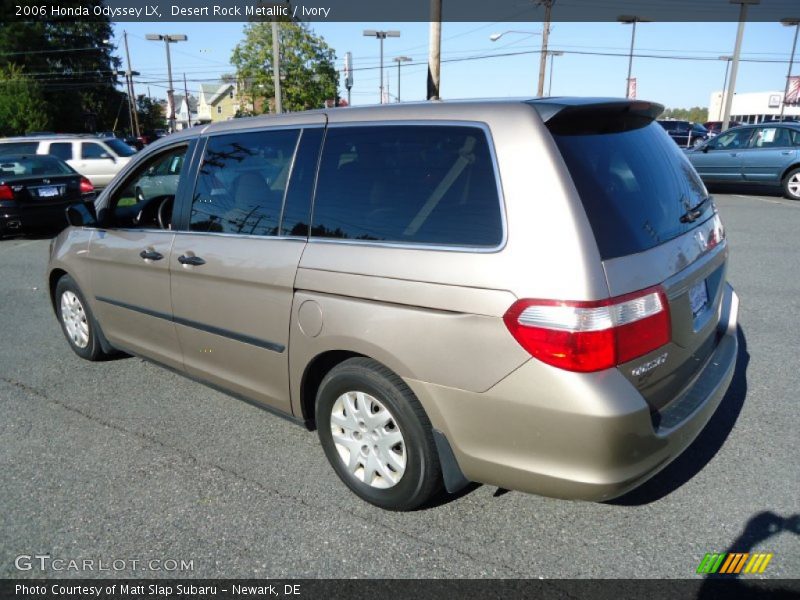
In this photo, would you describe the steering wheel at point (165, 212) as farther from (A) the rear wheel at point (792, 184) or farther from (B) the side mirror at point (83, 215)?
(A) the rear wheel at point (792, 184)

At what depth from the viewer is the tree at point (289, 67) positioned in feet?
123

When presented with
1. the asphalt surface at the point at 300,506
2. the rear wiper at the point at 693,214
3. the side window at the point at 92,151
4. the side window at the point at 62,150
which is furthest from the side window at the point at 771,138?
the side window at the point at 62,150

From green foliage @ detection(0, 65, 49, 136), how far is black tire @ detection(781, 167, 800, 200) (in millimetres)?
37378

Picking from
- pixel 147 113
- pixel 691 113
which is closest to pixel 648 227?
pixel 147 113

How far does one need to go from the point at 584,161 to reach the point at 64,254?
3.94 m

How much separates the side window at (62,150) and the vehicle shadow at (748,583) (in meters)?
16.3

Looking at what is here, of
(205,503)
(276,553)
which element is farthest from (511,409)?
(205,503)

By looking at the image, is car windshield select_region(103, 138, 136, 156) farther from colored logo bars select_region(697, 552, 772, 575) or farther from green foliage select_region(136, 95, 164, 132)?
green foliage select_region(136, 95, 164, 132)

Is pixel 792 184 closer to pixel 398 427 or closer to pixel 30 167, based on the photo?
pixel 398 427

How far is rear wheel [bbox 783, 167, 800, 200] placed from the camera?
42.7ft

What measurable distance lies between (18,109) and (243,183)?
39.5 metres

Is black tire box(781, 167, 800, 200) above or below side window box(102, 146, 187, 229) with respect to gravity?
below

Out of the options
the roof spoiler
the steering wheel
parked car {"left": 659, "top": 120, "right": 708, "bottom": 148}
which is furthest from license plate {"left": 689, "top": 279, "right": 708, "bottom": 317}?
parked car {"left": 659, "top": 120, "right": 708, "bottom": 148}

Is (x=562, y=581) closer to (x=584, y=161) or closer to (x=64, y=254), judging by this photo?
(x=584, y=161)
